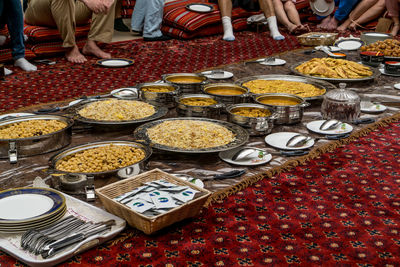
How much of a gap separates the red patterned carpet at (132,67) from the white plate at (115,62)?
0.17ft

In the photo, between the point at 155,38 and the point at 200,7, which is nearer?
the point at 155,38

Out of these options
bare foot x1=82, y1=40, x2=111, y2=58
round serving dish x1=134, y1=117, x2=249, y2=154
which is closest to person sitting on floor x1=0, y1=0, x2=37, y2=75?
bare foot x1=82, y1=40, x2=111, y2=58

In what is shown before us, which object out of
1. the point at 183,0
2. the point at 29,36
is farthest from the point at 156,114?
the point at 183,0

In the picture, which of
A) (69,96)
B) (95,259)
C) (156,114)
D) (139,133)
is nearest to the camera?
(95,259)

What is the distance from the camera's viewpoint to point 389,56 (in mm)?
3498

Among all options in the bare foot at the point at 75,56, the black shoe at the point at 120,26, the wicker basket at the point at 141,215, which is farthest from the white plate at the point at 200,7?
the wicker basket at the point at 141,215

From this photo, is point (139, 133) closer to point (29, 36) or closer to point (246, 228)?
point (246, 228)

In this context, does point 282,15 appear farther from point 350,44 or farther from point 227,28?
point 350,44

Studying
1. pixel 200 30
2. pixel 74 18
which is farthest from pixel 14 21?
pixel 200 30

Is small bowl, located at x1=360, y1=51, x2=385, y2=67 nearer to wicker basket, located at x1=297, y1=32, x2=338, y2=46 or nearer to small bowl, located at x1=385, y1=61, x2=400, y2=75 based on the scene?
small bowl, located at x1=385, y1=61, x2=400, y2=75

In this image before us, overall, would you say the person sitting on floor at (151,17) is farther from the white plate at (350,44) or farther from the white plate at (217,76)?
the white plate at (217,76)

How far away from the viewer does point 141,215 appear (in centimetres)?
136

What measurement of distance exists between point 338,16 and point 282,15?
790 millimetres

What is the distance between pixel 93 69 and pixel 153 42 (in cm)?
138
